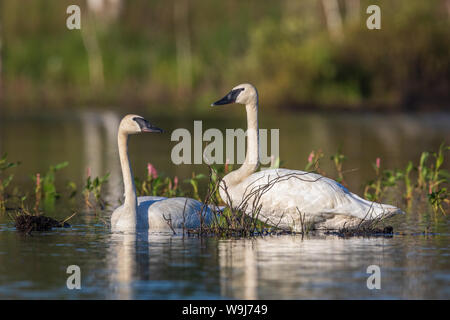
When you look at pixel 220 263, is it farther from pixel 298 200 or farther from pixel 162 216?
pixel 162 216

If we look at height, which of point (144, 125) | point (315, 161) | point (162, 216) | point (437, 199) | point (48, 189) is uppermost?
point (144, 125)

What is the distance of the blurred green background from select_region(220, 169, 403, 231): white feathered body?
106 ft

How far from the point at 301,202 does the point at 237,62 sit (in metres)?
34.8

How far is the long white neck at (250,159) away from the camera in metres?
12.6

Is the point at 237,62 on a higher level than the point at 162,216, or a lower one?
higher

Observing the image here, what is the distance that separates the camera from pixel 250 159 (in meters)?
12.8

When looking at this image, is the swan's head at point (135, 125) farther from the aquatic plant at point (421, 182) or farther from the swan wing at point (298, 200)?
the aquatic plant at point (421, 182)

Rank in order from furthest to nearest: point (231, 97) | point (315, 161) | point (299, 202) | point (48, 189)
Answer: point (48, 189)
point (315, 161)
point (231, 97)
point (299, 202)

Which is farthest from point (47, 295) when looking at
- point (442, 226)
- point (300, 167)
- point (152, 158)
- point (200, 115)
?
point (200, 115)

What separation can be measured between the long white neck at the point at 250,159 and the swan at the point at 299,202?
0.13 metres

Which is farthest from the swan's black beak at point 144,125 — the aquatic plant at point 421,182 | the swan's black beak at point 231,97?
the aquatic plant at point 421,182

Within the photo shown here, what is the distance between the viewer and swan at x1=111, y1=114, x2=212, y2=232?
12.3 m

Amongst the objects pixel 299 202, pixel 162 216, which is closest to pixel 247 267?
pixel 299 202

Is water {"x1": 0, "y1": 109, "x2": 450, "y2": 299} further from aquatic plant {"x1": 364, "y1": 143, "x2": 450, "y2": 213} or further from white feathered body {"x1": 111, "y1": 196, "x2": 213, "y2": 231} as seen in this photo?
aquatic plant {"x1": 364, "y1": 143, "x2": 450, "y2": 213}
